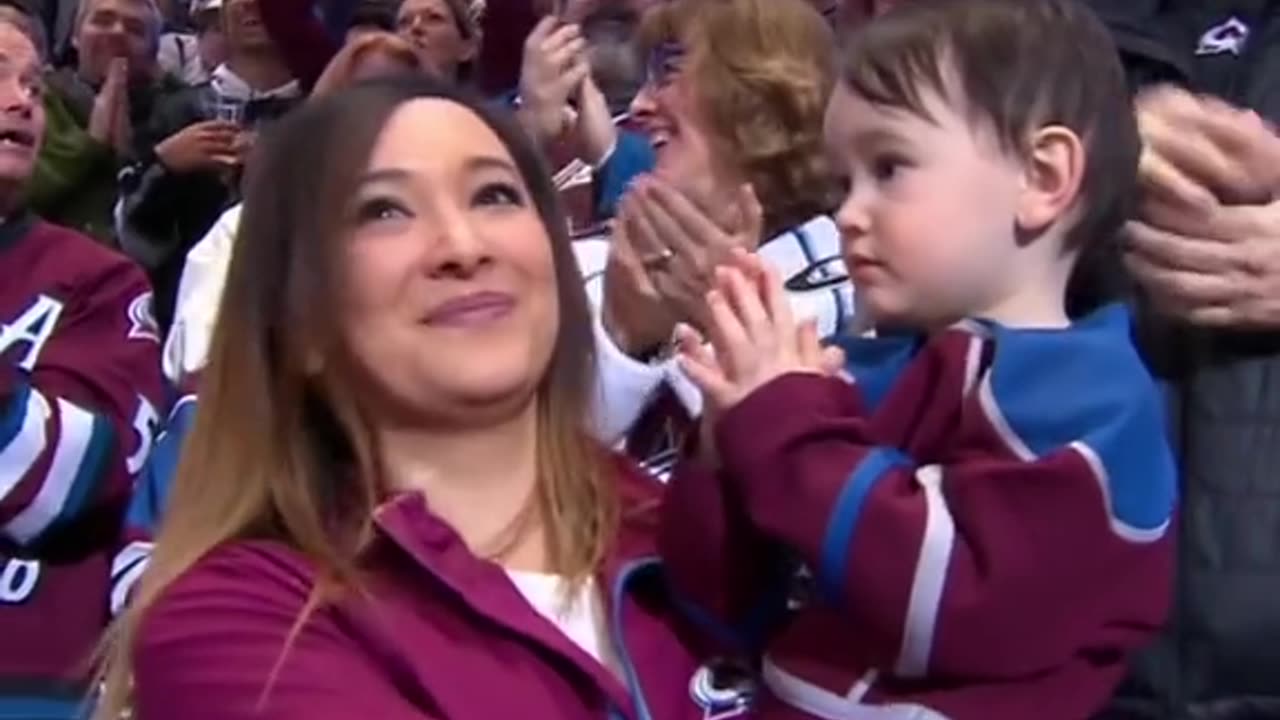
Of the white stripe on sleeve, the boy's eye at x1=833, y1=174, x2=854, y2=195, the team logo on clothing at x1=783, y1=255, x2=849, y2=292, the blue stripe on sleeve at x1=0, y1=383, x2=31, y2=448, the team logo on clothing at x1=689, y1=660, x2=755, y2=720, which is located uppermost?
the boy's eye at x1=833, y1=174, x2=854, y2=195

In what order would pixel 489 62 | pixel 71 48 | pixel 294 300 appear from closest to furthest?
1. pixel 294 300
2. pixel 489 62
3. pixel 71 48

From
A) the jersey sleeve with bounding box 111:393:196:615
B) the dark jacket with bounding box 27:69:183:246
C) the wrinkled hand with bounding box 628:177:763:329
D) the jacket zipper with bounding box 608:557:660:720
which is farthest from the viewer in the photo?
the dark jacket with bounding box 27:69:183:246

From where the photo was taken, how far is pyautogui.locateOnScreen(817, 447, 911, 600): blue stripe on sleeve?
156 centimetres

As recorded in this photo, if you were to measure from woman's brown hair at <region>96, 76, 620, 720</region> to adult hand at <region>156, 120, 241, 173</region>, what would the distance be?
7.54 ft

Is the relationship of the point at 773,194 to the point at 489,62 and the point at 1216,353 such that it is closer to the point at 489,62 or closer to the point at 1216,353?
the point at 1216,353

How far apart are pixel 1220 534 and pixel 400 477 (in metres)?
0.60

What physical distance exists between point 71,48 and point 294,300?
14.7 feet

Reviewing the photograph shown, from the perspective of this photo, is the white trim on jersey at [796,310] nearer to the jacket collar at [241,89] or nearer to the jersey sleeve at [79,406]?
the jersey sleeve at [79,406]

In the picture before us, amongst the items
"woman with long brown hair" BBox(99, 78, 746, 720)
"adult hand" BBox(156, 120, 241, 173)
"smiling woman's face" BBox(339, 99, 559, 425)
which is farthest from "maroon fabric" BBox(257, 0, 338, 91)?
"smiling woman's face" BBox(339, 99, 559, 425)

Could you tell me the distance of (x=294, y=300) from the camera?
1866mm

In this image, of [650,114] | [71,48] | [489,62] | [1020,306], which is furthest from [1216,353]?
[71,48]

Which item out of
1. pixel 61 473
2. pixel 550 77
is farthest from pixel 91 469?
pixel 550 77

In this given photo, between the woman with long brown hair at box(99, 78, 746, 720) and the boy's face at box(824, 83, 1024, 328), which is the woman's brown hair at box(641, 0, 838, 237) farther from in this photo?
the boy's face at box(824, 83, 1024, 328)

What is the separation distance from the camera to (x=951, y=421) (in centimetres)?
162
